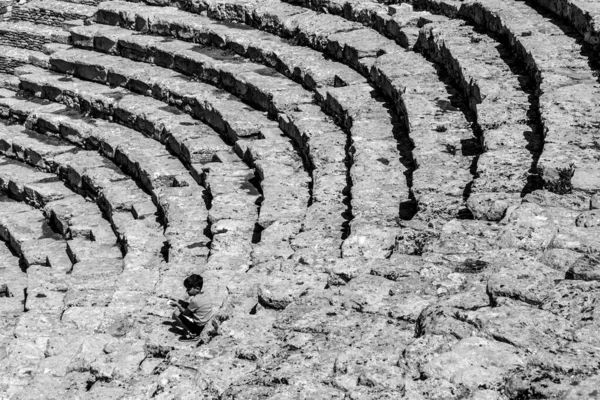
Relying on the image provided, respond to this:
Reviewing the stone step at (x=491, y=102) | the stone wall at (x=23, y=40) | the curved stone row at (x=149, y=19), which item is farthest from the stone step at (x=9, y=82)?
the stone step at (x=491, y=102)

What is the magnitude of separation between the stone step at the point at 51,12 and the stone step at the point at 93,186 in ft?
11.3

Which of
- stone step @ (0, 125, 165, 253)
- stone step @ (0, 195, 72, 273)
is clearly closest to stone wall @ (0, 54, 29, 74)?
stone step @ (0, 125, 165, 253)

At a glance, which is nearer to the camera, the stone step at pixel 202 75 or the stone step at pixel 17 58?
the stone step at pixel 202 75

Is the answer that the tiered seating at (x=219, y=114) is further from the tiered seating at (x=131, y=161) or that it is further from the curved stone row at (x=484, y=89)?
the curved stone row at (x=484, y=89)

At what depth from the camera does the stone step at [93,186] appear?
45.6ft

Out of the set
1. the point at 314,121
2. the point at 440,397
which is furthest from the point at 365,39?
the point at 440,397

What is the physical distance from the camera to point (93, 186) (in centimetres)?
1571

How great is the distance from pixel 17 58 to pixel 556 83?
11.9 metres

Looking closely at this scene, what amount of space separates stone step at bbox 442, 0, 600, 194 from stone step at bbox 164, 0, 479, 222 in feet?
3.08

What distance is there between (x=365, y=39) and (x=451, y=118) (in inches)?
165

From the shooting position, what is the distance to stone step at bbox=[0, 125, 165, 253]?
45.6ft

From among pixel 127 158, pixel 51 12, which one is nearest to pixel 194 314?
pixel 127 158

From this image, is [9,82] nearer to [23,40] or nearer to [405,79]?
[23,40]

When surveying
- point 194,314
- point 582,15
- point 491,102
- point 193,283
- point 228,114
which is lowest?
point 228,114
